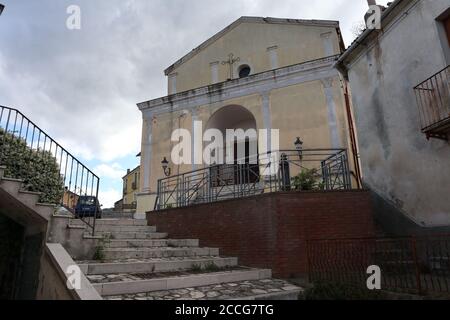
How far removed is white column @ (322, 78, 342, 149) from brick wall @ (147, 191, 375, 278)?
504 cm

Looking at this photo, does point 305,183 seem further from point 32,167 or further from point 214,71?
point 214,71

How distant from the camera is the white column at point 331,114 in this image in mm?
11633

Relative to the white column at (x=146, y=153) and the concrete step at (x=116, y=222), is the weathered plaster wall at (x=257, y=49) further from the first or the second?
the concrete step at (x=116, y=222)

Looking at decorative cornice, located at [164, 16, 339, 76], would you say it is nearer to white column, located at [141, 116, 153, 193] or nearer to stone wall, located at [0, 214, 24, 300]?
white column, located at [141, 116, 153, 193]

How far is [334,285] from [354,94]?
5539mm

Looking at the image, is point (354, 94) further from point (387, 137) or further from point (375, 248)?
point (375, 248)

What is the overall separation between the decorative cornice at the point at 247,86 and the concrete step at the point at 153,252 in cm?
829

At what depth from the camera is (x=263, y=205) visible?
670 cm

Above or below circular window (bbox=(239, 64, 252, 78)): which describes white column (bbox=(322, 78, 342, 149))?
below

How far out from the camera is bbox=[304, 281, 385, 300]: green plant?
485 cm

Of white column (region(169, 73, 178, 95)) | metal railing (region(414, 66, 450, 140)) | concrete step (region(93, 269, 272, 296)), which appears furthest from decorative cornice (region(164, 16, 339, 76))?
concrete step (region(93, 269, 272, 296))

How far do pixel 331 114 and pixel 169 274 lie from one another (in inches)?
354
